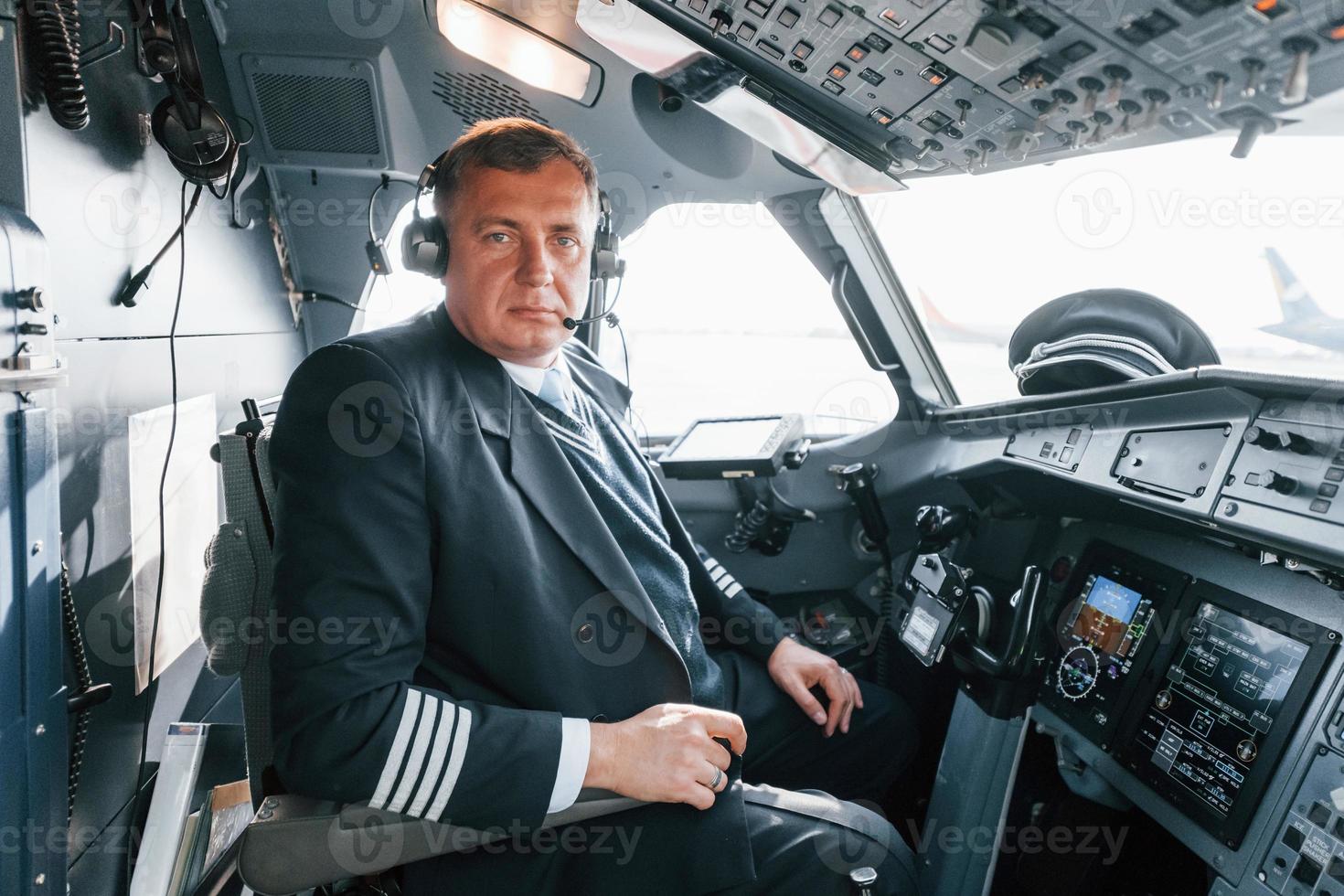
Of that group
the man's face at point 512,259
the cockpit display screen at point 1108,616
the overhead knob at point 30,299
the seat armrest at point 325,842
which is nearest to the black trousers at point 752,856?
the seat armrest at point 325,842

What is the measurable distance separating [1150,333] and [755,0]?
3.50 feet

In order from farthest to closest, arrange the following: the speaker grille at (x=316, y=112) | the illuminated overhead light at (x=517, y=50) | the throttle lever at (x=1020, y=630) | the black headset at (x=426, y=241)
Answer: the speaker grille at (x=316, y=112) → the illuminated overhead light at (x=517, y=50) → the throttle lever at (x=1020, y=630) → the black headset at (x=426, y=241)

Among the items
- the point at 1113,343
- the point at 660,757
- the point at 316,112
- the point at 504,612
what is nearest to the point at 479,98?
the point at 316,112

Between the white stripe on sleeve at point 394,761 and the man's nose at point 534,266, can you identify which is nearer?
the white stripe on sleeve at point 394,761

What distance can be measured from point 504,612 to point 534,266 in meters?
0.58

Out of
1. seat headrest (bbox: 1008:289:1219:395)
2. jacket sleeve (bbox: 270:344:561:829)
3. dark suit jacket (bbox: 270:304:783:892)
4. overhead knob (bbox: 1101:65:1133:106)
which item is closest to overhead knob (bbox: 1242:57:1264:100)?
overhead knob (bbox: 1101:65:1133:106)

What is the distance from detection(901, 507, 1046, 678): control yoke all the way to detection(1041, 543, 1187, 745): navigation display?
0.53 ft

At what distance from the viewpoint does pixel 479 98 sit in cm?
211

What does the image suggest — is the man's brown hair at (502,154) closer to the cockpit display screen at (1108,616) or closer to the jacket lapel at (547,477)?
the jacket lapel at (547,477)

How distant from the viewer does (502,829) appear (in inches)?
40.3

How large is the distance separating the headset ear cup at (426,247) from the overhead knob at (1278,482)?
53.1 inches

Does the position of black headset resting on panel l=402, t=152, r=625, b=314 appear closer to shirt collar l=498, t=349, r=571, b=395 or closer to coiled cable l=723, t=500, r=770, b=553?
shirt collar l=498, t=349, r=571, b=395

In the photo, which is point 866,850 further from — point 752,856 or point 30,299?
point 30,299

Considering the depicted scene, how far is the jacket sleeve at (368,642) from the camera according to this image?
96cm
